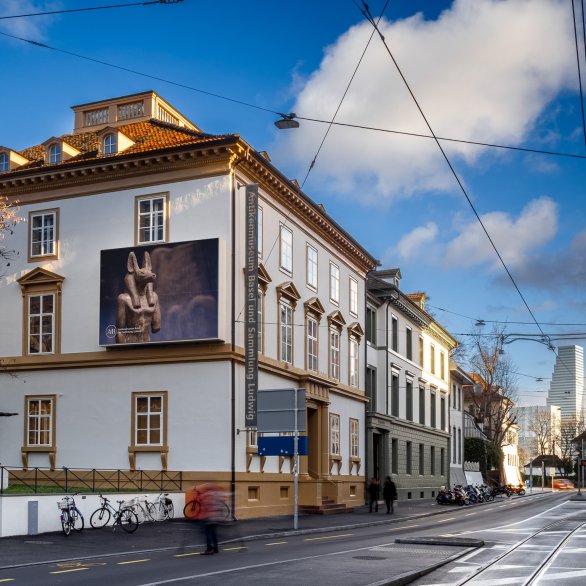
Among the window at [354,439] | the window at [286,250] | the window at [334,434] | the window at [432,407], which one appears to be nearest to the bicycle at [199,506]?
the window at [286,250]

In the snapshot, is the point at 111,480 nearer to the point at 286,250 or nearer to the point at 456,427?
the point at 286,250

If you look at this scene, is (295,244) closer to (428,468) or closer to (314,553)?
(314,553)

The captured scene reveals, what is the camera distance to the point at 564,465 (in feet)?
495

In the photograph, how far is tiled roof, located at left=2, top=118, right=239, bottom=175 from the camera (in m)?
32.7

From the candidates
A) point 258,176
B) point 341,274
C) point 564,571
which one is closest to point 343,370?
point 341,274

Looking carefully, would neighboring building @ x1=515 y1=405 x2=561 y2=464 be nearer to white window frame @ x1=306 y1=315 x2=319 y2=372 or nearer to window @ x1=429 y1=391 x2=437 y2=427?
window @ x1=429 y1=391 x2=437 y2=427

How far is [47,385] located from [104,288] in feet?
13.7

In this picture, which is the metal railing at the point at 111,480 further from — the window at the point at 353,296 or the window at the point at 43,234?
the window at the point at 353,296

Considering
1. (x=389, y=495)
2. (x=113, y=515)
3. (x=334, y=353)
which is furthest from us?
(x=334, y=353)

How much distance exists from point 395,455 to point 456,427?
71.9ft

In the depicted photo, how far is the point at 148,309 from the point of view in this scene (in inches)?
1244

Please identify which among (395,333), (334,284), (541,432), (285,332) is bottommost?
(541,432)

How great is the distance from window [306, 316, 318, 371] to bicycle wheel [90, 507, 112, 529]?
47.2 feet

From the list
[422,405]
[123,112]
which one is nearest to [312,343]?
[123,112]
